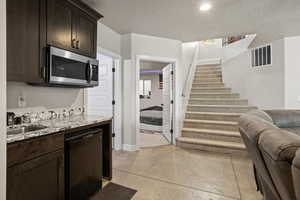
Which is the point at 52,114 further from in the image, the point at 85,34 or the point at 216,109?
the point at 216,109

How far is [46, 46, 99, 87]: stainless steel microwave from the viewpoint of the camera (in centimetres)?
172

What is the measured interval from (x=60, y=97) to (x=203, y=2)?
8.06 ft

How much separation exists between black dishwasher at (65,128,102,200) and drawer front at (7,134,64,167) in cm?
12

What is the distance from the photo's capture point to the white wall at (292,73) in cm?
374

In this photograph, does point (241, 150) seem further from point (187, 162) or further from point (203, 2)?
point (203, 2)

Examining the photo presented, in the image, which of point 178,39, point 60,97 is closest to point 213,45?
point 178,39

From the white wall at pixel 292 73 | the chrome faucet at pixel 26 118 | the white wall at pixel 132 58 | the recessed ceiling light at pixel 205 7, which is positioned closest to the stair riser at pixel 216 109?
the white wall at pixel 292 73

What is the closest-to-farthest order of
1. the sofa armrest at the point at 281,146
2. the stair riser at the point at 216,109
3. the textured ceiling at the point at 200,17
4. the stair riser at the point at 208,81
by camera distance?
1. the sofa armrest at the point at 281,146
2. the textured ceiling at the point at 200,17
3. the stair riser at the point at 216,109
4. the stair riser at the point at 208,81

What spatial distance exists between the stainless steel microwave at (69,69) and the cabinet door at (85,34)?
118 mm

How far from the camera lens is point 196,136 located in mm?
3988

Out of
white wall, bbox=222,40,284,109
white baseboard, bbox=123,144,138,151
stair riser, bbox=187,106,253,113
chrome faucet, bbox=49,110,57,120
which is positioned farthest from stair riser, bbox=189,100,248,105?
chrome faucet, bbox=49,110,57,120

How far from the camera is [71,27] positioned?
6.51ft

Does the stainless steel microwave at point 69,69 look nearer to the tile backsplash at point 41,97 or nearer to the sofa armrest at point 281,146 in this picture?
the tile backsplash at point 41,97

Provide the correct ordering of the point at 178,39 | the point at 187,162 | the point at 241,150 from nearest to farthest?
1. the point at 187,162
2. the point at 241,150
3. the point at 178,39
